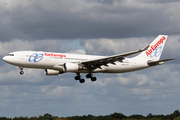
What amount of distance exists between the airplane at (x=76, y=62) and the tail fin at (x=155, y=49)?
55.6 inches

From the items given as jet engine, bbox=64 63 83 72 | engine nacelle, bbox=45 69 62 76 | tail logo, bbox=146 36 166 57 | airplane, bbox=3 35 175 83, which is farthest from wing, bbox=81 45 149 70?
tail logo, bbox=146 36 166 57

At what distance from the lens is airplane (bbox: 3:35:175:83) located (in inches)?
2381

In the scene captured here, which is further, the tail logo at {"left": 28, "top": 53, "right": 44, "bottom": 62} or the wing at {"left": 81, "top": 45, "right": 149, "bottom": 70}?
the tail logo at {"left": 28, "top": 53, "right": 44, "bottom": 62}

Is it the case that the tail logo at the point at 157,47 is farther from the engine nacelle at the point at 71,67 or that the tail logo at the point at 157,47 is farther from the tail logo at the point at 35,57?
the tail logo at the point at 35,57

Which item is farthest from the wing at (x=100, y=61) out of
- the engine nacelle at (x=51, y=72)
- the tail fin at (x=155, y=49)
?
the tail fin at (x=155, y=49)

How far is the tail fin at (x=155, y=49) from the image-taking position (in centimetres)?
7344

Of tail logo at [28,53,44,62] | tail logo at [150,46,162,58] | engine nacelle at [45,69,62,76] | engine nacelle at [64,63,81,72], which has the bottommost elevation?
engine nacelle at [64,63,81,72]

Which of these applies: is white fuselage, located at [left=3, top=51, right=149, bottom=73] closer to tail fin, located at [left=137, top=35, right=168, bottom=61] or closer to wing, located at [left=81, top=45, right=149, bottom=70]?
wing, located at [left=81, top=45, right=149, bottom=70]

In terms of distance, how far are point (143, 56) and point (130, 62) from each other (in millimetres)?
4835

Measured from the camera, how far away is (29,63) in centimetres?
6047

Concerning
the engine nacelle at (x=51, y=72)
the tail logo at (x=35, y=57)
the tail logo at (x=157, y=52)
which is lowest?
the engine nacelle at (x=51, y=72)

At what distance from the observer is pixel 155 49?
75250mm

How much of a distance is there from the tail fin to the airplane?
141 centimetres

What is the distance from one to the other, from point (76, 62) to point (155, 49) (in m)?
22.1
